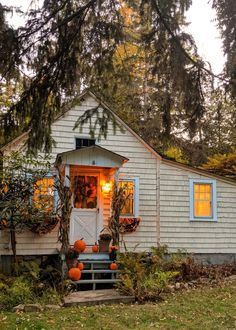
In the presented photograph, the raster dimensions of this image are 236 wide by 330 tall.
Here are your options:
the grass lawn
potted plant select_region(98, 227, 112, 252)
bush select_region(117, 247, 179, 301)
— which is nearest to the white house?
potted plant select_region(98, 227, 112, 252)

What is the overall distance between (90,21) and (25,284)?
5.46 m

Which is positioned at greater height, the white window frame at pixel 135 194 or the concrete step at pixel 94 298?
the white window frame at pixel 135 194

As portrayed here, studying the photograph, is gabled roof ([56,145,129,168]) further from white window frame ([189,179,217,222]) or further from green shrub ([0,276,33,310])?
green shrub ([0,276,33,310])

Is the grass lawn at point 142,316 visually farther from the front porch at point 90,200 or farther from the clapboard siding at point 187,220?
the clapboard siding at point 187,220

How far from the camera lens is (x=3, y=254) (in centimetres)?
1088

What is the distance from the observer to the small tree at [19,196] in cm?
952

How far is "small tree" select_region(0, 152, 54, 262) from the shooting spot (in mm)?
9516

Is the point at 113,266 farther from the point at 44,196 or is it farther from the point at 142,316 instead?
the point at 142,316

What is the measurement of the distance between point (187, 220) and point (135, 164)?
2.28 m

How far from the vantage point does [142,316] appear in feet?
23.1

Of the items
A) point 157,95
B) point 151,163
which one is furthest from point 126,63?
point 151,163

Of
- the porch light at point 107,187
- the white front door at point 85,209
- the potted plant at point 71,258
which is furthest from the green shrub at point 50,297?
the porch light at point 107,187

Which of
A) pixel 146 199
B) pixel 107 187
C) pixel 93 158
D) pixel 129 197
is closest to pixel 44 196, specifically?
pixel 93 158

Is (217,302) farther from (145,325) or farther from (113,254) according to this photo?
(113,254)
